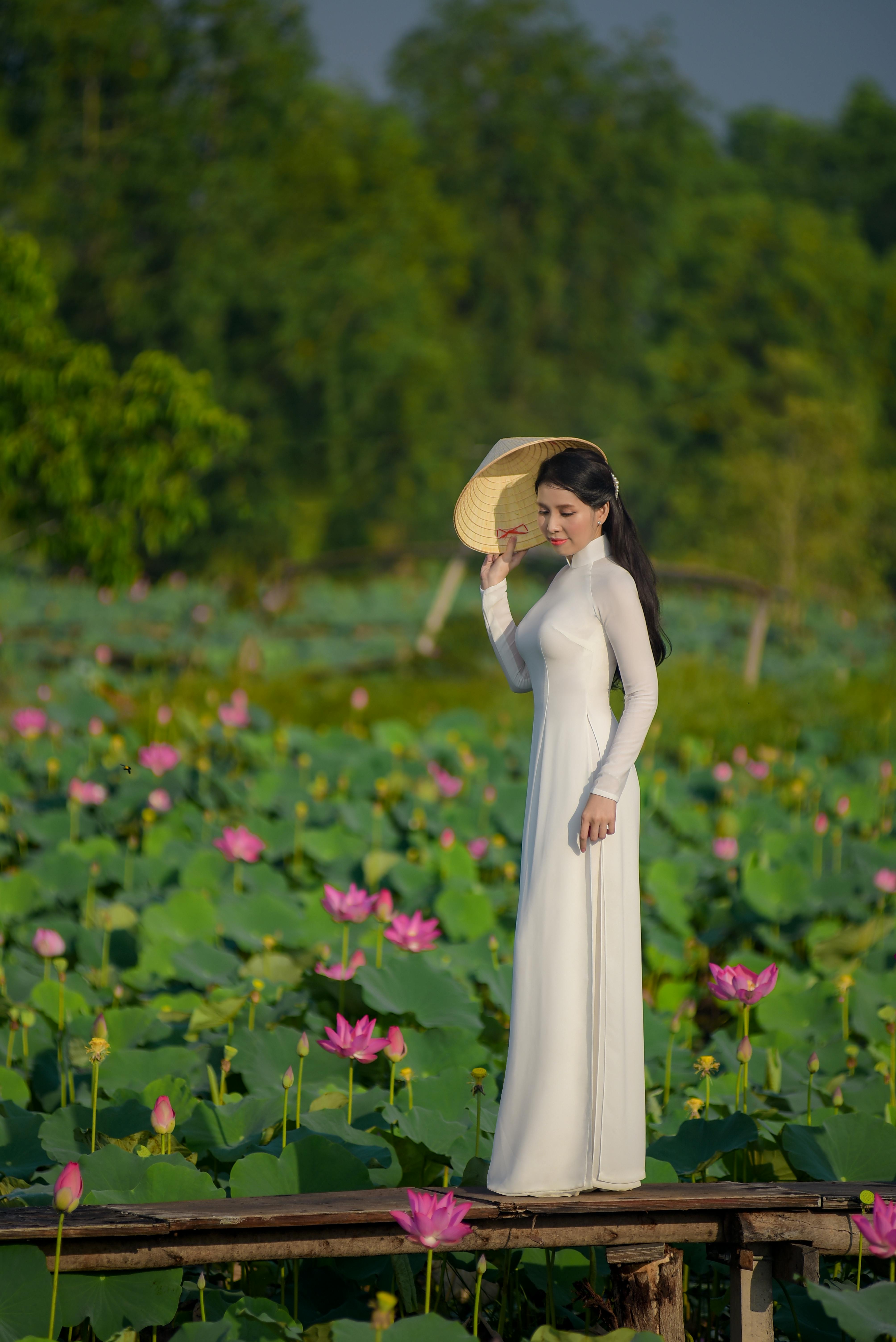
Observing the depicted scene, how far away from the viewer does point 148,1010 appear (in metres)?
2.83

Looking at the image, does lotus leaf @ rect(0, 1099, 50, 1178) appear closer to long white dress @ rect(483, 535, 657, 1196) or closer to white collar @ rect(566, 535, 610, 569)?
long white dress @ rect(483, 535, 657, 1196)

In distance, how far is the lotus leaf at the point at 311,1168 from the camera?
6.42 feet

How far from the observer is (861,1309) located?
5.36 feet

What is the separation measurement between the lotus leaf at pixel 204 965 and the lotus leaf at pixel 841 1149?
1746 millimetres

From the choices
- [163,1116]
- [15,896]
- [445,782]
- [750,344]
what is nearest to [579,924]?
[163,1116]

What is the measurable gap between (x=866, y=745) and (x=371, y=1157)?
6121 millimetres

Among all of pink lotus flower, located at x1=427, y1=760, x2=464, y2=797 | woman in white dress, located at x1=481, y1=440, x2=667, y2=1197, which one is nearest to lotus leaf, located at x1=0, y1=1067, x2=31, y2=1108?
woman in white dress, located at x1=481, y1=440, x2=667, y2=1197

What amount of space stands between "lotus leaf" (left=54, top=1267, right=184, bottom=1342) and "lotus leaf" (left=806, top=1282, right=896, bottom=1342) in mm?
933

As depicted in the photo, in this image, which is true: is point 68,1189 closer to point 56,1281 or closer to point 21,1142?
point 56,1281

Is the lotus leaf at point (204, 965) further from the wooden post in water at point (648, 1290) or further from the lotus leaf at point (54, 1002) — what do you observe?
the wooden post in water at point (648, 1290)

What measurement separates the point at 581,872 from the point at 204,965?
5.77ft

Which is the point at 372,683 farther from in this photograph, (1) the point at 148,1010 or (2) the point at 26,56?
(2) the point at 26,56

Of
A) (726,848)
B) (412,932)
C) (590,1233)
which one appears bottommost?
(590,1233)

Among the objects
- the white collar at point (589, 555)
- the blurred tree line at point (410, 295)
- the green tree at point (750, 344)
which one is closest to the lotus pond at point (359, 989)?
the white collar at point (589, 555)
